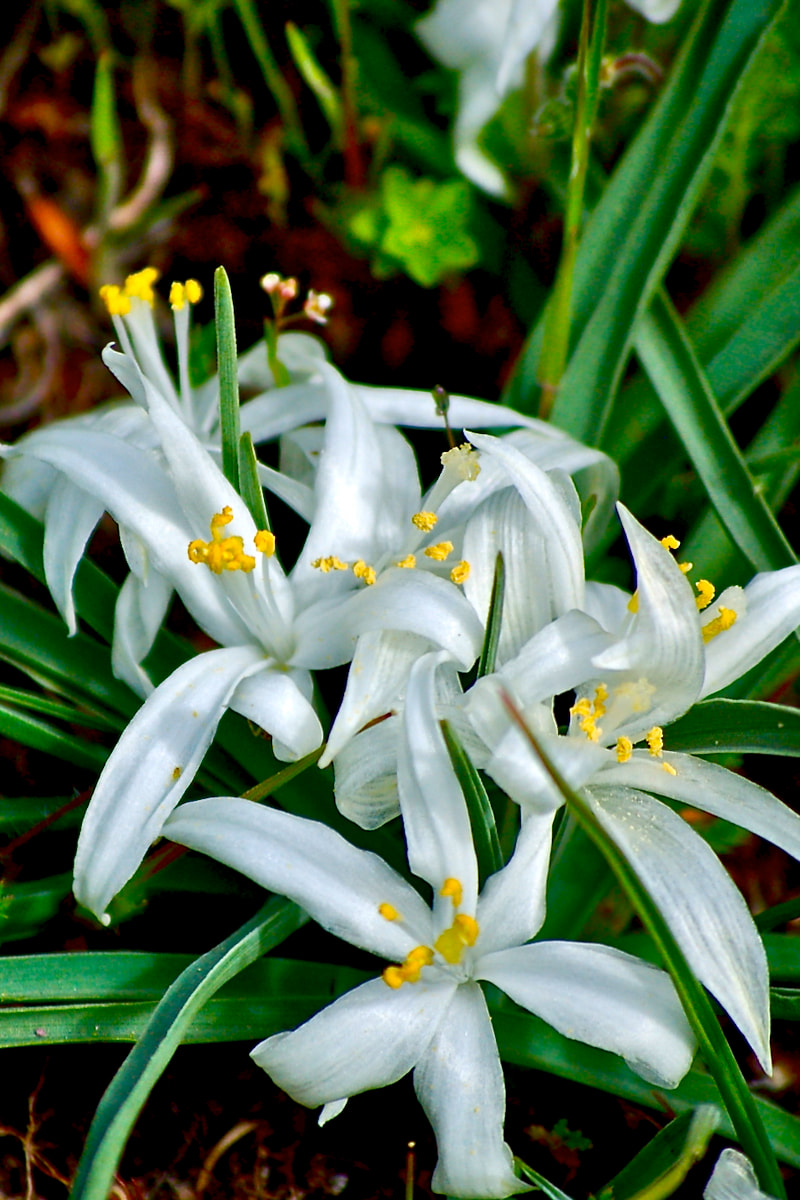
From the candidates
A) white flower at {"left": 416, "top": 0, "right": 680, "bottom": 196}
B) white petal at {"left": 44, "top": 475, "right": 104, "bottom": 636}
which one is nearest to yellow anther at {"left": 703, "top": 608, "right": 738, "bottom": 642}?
white petal at {"left": 44, "top": 475, "right": 104, "bottom": 636}

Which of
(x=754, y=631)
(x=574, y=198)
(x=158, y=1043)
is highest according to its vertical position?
(x=574, y=198)

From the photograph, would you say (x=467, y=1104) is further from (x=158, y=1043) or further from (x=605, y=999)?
(x=158, y=1043)

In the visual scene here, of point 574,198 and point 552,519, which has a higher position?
point 574,198

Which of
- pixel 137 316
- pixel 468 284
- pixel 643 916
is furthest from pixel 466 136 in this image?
pixel 643 916

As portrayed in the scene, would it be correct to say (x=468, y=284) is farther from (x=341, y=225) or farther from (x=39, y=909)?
(x=39, y=909)

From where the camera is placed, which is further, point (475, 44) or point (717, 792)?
point (475, 44)

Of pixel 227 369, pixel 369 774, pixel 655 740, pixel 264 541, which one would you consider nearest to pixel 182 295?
pixel 227 369

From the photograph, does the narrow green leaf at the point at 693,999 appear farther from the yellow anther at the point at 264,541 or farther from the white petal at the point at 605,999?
the yellow anther at the point at 264,541

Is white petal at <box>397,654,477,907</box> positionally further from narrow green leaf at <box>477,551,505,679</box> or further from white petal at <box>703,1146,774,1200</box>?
white petal at <box>703,1146,774,1200</box>
